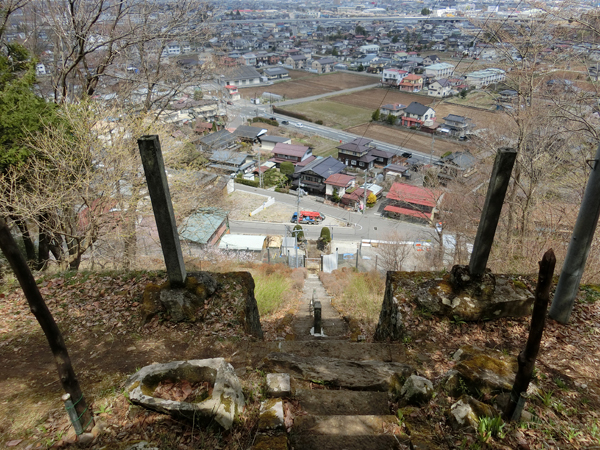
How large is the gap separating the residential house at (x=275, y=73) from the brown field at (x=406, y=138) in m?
30.4

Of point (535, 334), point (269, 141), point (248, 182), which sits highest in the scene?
point (535, 334)

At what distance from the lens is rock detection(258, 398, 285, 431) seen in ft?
11.1

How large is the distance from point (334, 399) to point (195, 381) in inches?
57.5

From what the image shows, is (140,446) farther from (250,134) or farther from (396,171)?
(250,134)

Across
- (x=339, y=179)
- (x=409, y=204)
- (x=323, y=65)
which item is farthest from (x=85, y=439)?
(x=323, y=65)

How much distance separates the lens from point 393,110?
49.6 metres

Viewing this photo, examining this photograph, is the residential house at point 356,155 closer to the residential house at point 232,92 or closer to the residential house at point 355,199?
the residential house at point 355,199

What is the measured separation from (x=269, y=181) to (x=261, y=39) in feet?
262

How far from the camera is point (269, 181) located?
35.8m

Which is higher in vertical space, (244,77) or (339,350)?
(244,77)

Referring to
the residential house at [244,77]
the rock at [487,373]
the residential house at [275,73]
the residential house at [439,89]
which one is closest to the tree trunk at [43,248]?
the rock at [487,373]

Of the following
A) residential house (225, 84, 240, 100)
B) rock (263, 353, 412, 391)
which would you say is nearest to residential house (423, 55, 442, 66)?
residential house (225, 84, 240, 100)

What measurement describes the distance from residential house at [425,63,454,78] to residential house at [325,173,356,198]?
30283 millimetres

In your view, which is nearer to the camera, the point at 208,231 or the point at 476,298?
the point at 476,298
